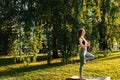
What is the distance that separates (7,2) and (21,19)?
138cm

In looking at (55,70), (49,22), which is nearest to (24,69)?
(55,70)

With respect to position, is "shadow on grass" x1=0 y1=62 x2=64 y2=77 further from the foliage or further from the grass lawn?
the foliage

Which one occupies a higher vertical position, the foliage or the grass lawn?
the foliage

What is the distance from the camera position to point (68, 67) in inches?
742

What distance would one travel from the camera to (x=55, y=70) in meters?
18.0

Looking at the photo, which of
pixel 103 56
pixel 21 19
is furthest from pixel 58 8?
pixel 103 56

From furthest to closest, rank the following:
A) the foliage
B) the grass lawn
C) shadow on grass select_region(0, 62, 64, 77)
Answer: the foliage
shadow on grass select_region(0, 62, 64, 77)
the grass lawn

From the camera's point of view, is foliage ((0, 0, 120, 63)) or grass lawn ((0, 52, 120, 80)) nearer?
grass lawn ((0, 52, 120, 80))

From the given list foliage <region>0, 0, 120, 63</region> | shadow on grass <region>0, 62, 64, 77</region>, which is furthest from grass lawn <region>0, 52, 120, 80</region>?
foliage <region>0, 0, 120, 63</region>

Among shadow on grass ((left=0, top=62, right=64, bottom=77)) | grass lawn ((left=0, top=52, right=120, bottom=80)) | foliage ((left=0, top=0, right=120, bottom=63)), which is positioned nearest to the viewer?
grass lawn ((left=0, top=52, right=120, bottom=80))

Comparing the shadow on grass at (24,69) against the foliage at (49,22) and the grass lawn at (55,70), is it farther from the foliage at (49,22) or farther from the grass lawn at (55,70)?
the foliage at (49,22)

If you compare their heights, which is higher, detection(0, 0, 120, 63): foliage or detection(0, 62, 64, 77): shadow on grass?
detection(0, 0, 120, 63): foliage

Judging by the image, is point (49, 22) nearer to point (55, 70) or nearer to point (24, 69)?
point (24, 69)

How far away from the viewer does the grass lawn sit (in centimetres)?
1684
